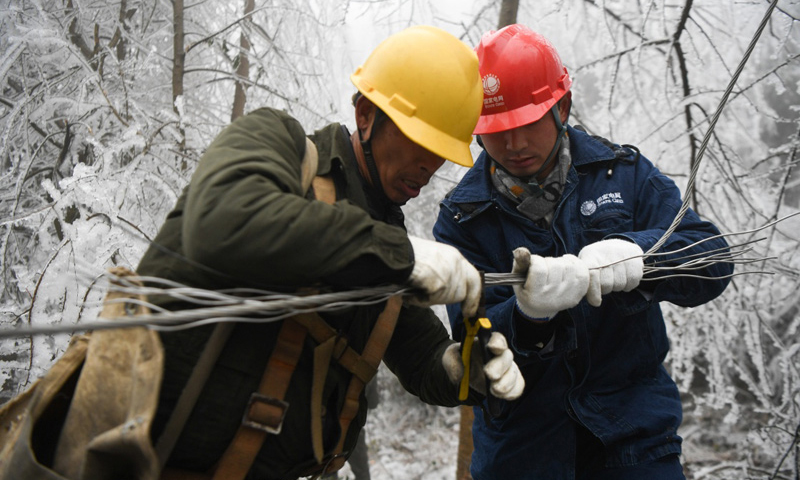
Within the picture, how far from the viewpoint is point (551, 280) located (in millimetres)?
1926

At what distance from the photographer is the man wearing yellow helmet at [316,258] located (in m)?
1.36

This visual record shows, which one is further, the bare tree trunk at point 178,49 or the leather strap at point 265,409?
the bare tree trunk at point 178,49

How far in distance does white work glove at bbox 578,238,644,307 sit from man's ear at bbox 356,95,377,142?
36.3 inches

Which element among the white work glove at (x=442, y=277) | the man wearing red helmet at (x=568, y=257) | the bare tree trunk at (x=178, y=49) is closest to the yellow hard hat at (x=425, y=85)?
the white work glove at (x=442, y=277)

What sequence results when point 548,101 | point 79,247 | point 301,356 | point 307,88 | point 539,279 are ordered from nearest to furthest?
point 301,356
point 539,279
point 548,101
point 79,247
point 307,88

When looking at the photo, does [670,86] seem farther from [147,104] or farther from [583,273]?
[147,104]

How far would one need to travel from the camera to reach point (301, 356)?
1.68 meters

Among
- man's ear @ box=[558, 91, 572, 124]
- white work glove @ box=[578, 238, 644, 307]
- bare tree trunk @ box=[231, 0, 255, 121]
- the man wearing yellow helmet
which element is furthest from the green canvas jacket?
bare tree trunk @ box=[231, 0, 255, 121]

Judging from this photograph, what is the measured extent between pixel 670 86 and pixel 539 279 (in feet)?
11.8

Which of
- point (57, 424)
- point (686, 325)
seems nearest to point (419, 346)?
point (57, 424)

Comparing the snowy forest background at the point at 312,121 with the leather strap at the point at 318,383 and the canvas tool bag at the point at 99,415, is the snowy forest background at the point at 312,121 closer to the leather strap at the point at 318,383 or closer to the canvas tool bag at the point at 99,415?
the canvas tool bag at the point at 99,415

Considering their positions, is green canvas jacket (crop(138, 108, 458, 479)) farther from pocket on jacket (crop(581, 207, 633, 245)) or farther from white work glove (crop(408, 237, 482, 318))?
pocket on jacket (crop(581, 207, 633, 245))

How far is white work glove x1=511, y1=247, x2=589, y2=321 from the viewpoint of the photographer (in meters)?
1.90

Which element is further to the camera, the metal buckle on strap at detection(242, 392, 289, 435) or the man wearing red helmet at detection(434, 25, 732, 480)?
the man wearing red helmet at detection(434, 25, 732, 480)
